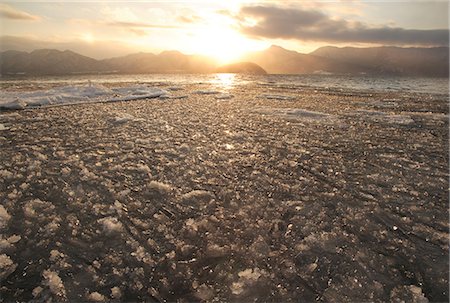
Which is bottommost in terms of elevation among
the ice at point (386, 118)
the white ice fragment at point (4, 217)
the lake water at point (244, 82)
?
the white ice fragment at point (4, 217)

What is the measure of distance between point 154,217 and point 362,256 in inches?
106

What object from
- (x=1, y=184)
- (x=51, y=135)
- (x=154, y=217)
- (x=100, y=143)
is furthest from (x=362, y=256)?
(x=51, y=135)

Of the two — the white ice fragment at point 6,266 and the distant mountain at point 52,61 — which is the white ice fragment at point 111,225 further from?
the distant mountain at point 52,61

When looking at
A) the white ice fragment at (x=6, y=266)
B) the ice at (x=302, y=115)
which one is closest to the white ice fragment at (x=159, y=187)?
the white ice fragment at (x=6, y=266)

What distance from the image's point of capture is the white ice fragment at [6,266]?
2.82 meters

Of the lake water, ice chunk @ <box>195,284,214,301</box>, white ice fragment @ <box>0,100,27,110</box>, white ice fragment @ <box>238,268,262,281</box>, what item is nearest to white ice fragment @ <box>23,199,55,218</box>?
ice chunk @ <box>195,284,214,301</box>

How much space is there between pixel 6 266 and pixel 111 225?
112 cm

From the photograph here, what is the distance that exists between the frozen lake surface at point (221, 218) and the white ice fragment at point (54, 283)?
1 cm

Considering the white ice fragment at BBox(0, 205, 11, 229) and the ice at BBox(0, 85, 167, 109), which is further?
the ice at BBox(0, 85, 167, 109)

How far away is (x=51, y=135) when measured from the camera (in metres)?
7.93

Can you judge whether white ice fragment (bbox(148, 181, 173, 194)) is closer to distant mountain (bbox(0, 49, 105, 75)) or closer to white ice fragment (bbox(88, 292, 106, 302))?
white ice fragment (bbox(88, 292, 106, 302))

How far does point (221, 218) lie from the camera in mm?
3902

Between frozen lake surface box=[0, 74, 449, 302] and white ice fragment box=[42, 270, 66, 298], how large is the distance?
0.01 meters

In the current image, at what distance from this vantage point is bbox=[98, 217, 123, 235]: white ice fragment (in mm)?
3557
